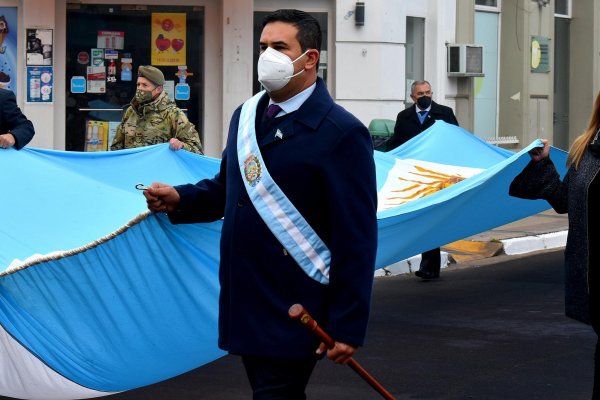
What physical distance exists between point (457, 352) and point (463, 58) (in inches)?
431

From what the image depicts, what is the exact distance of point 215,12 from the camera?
16922mm

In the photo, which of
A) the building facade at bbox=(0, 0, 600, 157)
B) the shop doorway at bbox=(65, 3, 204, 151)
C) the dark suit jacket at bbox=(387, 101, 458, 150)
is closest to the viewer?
the dark suit jacket at bbox=(387, 101, 458, 150)

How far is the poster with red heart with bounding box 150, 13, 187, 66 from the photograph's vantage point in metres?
16.6

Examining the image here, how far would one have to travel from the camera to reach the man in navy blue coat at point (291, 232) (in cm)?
448

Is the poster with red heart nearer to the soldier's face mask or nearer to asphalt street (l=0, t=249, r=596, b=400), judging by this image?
asphalt street (l=0, t=249, r=596, b=400)

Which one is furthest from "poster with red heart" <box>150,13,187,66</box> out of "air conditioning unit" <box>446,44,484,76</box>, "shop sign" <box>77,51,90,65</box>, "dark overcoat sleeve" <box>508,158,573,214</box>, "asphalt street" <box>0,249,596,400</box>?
"dark overcoat sleeve" <box>508,158,573,214</box>

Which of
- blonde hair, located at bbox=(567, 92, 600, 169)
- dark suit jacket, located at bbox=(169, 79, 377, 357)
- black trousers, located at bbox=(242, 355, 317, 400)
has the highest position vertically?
blonde hair, located at bbox=(567, 92, 600, 169)

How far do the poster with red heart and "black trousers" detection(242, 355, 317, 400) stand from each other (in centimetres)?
1242

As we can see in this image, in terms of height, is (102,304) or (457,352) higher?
(102,304)

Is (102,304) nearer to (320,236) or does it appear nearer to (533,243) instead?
(320,236)

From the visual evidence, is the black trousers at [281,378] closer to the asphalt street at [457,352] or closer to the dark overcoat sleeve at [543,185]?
the dark overcoat sleeve at [543,185]

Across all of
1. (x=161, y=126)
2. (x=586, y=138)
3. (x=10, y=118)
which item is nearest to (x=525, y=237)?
(x=161, y=126)

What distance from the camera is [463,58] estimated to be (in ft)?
63.1

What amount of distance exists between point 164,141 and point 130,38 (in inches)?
280
